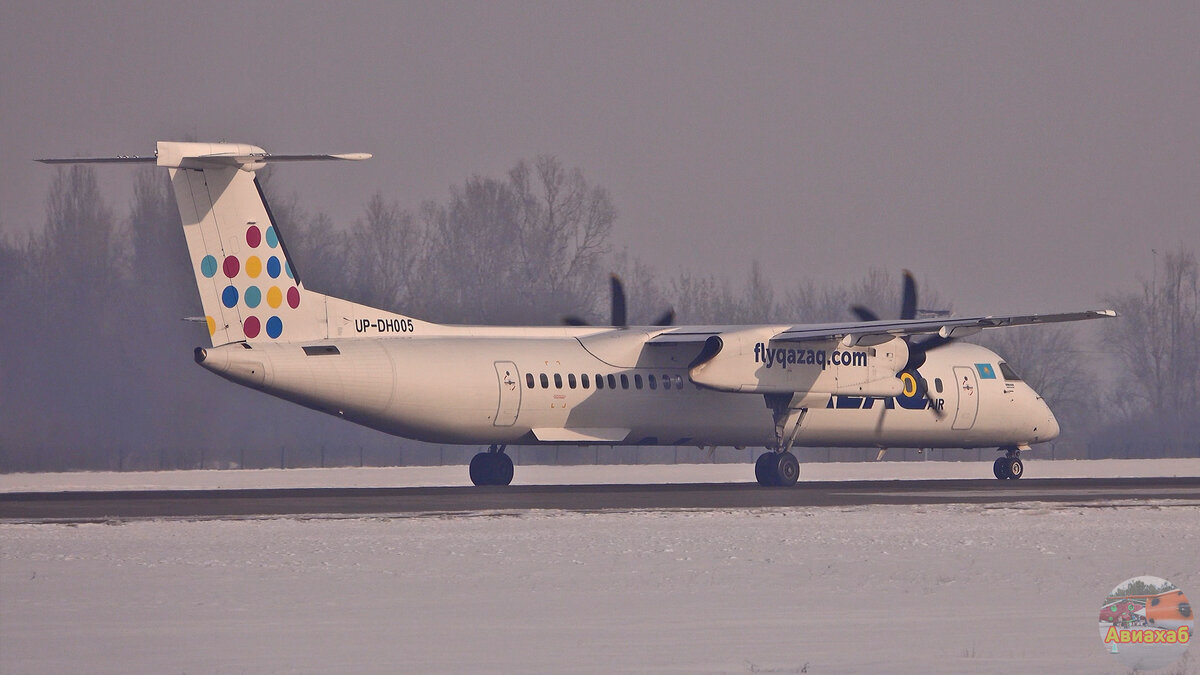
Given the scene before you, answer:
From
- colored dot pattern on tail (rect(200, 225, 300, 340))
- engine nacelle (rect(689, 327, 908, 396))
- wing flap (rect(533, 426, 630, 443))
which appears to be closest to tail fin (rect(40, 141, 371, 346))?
colored dot pattern on tail (rect(200, 225, 300, 340))

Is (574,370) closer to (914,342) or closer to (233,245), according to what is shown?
(233,245)

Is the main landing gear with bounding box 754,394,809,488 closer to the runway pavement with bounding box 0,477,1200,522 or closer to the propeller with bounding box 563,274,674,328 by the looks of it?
the runway pavement with bounding box 0,477,1200,522

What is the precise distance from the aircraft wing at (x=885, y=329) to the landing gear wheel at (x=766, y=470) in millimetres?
2604

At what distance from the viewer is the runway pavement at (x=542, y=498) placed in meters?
24.4

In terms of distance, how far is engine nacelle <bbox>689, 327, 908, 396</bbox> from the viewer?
32.5 meters

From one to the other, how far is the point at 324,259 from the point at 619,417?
40.7 metres

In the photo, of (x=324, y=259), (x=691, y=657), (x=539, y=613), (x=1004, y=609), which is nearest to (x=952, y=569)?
(x=1004, y=609)

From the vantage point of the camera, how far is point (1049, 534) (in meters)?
21.8

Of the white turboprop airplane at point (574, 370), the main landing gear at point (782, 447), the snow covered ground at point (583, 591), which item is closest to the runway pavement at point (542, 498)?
the main landing gear at point (782, 447)

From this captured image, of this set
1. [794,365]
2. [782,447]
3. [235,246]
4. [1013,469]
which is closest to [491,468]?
[782,447]

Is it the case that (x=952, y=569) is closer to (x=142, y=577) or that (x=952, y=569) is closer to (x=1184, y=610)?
(x=1184, y=610)

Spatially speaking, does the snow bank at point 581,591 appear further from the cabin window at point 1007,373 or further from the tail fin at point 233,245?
the cabin window at point 1007,373

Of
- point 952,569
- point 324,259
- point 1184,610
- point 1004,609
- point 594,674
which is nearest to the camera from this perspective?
point 594,674

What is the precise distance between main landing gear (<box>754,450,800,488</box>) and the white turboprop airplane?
4 centimetres
